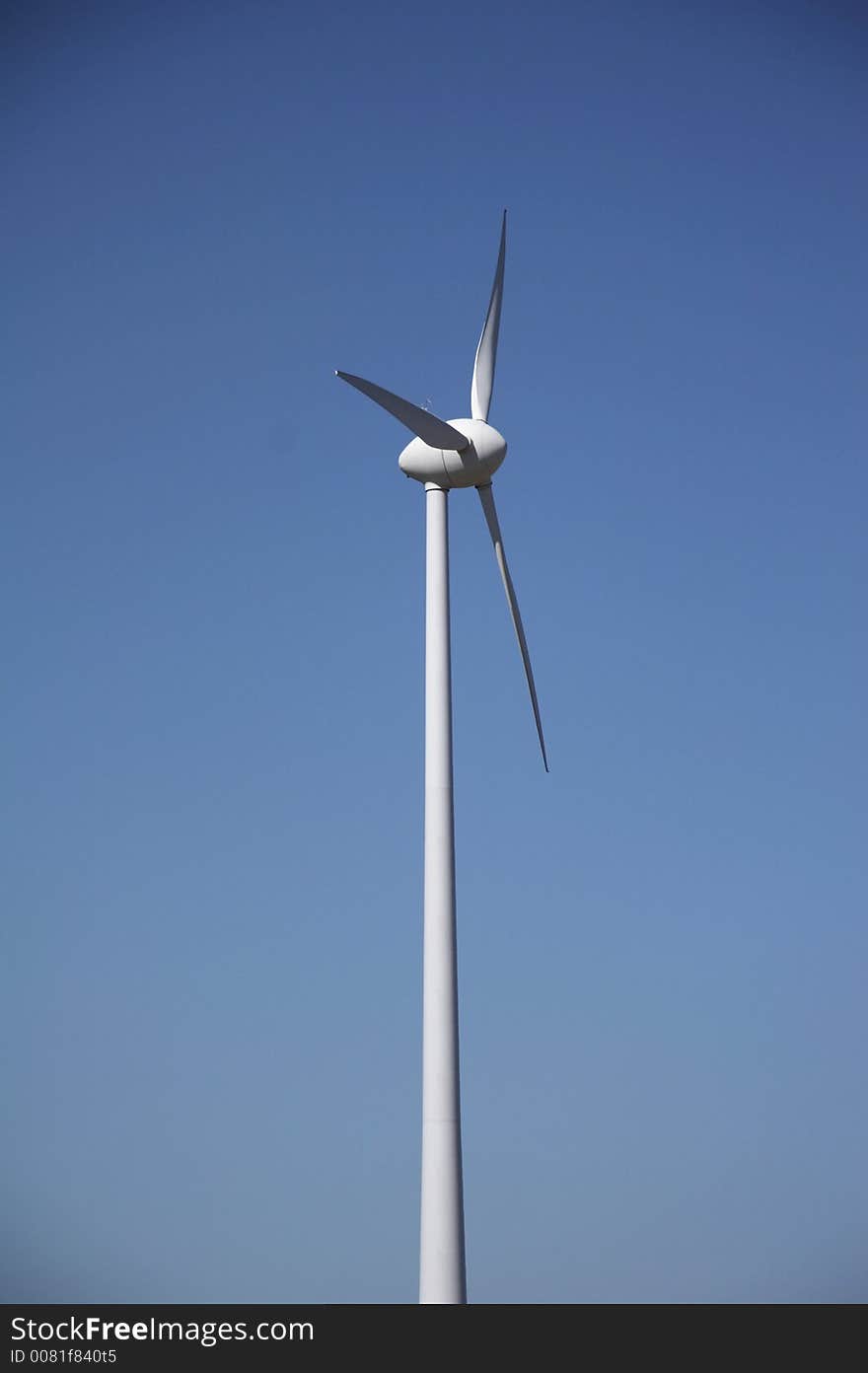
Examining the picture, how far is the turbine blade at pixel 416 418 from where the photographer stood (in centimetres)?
3250

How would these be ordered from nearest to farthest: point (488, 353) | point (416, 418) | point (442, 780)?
point (442, 780)
point (416, 418)
point (488, 353)

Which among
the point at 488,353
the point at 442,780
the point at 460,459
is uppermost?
the point at 488,353

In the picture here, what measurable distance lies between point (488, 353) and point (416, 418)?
5.02 metres

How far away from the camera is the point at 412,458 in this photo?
33938 millimetres

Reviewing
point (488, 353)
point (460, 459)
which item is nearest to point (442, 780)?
point (460, 459)

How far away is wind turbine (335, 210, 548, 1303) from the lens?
2712cm

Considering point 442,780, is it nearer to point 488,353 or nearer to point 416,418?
point 416,418

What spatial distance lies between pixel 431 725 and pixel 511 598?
588 cm

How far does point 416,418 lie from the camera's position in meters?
33.1

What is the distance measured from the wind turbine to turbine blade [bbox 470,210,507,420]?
0.08ft
